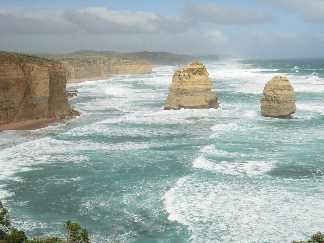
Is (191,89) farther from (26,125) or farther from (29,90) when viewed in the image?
(26,125)

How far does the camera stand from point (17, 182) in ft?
95.5

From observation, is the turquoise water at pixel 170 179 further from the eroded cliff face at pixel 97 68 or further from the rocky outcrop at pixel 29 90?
the eroded cliff face at pixel 97 68

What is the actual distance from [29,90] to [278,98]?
74.3ft

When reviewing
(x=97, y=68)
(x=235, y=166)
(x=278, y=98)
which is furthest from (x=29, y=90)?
(x=97, y=68)

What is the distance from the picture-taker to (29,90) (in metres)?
49.6

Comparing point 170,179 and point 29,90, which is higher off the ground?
point 29,90

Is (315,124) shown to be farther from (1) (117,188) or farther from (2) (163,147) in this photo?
(1) (117,188)

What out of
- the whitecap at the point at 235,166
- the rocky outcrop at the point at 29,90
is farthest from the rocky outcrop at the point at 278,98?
the rocky outcrop at the point at 29,90

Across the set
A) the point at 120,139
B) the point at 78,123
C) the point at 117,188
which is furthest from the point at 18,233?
the point at 78,123

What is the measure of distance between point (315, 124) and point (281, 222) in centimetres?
2796

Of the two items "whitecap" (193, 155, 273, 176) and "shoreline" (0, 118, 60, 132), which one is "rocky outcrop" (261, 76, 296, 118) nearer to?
"whitecap" (193, 155, 273, 176)

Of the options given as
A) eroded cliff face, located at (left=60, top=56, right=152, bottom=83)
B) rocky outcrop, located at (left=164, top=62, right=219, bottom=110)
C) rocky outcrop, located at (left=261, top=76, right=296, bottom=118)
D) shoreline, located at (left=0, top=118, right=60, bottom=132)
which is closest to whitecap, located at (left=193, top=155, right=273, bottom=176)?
rocky outcrop, located at (left=261, top=76, right=296, bottom=118)

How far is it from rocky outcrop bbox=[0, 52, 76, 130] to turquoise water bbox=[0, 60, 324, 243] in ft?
10.5

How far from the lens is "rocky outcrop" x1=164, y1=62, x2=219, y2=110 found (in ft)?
182
